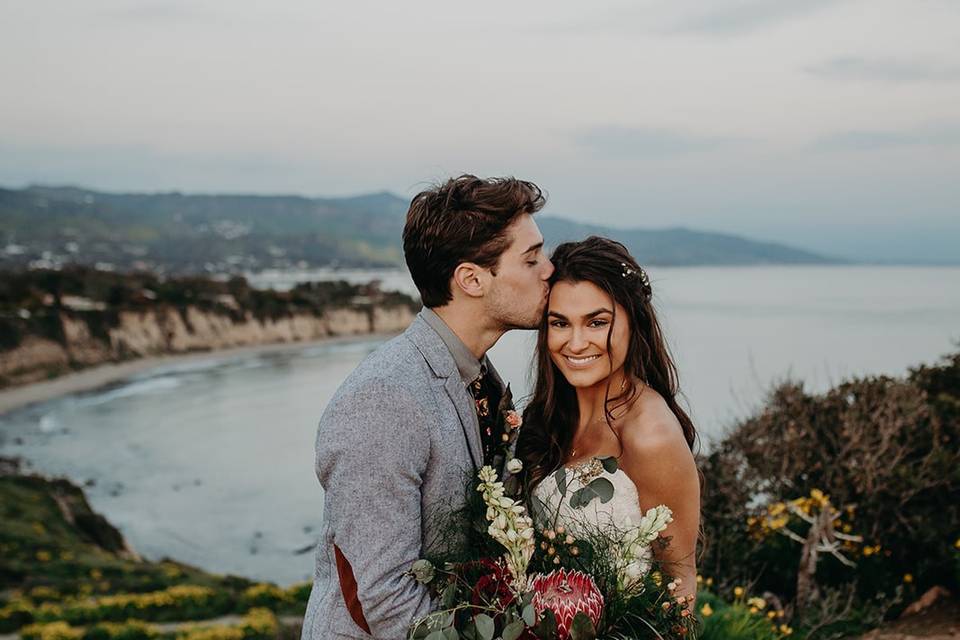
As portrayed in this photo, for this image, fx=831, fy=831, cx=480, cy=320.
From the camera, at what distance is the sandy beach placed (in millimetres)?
50469

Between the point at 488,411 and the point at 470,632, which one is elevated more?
the point at 488,411

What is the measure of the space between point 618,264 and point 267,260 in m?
198

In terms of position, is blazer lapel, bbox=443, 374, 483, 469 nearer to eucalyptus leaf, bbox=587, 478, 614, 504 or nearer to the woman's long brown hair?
eucalyptus leaf, bbox=587, 478, 614, 504

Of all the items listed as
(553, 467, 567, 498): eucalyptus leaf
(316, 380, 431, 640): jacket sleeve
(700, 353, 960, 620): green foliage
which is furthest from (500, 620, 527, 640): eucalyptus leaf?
(700, 353, 960, 620): green foliage

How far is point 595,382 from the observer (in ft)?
11.1

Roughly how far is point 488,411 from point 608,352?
622mm

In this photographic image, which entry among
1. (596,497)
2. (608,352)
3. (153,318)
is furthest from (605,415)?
(153,318)

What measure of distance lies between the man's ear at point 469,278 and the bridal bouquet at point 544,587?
2.44 feet

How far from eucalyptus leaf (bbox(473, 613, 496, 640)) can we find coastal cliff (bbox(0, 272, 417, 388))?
193 feet

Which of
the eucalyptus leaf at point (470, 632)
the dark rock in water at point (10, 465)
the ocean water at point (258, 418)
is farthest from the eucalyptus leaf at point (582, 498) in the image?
the dark rock in water at point (10, 465)

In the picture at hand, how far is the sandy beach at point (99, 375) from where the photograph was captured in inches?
1987

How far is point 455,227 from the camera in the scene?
2.71 m

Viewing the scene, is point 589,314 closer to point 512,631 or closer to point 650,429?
point 650,429

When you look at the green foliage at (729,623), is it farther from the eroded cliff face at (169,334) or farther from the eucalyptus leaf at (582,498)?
the eroded cliff face at (169,334)
